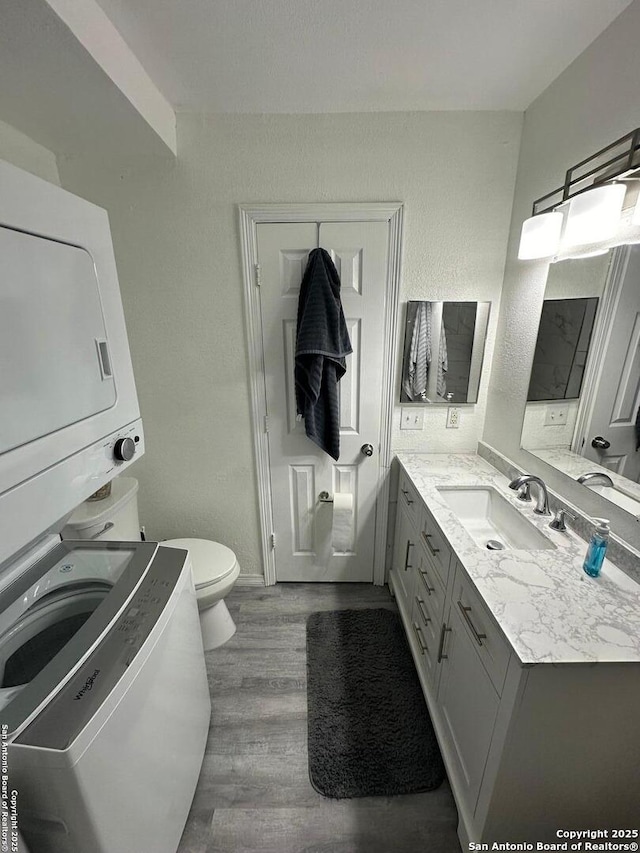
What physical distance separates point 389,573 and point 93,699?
173cm

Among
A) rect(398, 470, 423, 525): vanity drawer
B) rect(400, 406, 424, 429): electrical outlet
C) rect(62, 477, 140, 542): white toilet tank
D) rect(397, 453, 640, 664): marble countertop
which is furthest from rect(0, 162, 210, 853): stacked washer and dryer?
rect(400, 406, 424, 429): electrical outlet

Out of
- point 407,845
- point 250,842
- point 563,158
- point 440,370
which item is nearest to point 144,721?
point 250,842

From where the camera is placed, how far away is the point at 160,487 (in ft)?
6.60

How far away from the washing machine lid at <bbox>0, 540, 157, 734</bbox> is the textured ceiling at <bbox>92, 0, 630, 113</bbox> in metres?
1.63

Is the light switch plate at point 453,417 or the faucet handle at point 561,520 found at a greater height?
the light switch plate at point 453,417

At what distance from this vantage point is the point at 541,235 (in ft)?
4.42

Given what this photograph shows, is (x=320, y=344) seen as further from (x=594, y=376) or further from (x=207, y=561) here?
(x=207, y=561)

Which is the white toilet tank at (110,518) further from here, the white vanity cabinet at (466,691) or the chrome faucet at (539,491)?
the chrome faucet at (539,491)

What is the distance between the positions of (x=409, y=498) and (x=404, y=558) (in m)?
0.36

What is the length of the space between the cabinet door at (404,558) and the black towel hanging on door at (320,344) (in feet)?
1.93

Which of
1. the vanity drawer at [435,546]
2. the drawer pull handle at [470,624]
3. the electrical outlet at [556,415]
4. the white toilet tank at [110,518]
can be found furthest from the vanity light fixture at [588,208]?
the white toilet tank at [110,518]

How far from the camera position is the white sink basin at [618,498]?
109cm

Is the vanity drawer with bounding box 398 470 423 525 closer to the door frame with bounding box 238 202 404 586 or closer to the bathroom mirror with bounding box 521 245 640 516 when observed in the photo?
the door frame with bounding box 238 202 404 586

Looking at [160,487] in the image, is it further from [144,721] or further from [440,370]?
[440,370]
